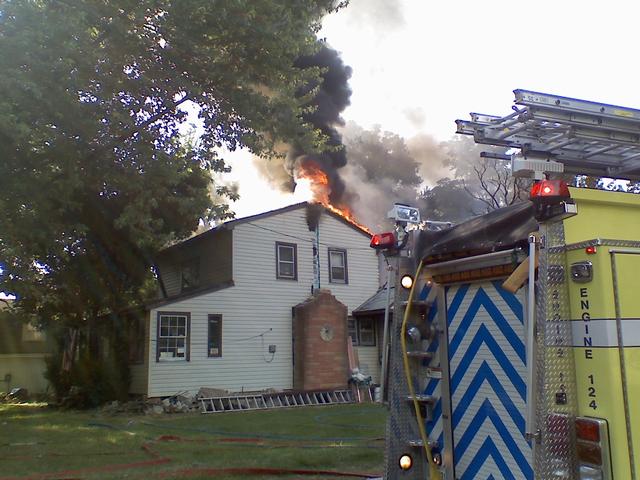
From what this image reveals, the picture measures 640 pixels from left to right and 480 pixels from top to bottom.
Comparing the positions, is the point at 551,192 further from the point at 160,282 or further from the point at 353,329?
the point at 160,282

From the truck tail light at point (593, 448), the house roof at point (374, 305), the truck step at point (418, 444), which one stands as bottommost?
the truck step at point (418, 444)

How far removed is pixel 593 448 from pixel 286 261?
17.8m

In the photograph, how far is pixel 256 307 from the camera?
1925 cm

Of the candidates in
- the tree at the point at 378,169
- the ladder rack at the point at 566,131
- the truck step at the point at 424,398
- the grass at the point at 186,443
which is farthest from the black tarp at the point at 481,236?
the tree at the point at 378,169

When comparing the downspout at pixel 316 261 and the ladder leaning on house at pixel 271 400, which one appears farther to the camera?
the downspout at pixel 316 261

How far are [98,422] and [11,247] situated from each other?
4.51 m

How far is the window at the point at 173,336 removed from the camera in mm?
17359

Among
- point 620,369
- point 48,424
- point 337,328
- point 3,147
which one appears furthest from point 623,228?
point 337,328

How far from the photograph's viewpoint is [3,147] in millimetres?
11617

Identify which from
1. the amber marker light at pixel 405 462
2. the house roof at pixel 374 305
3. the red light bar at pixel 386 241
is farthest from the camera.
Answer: the house roof at pixel 374 305

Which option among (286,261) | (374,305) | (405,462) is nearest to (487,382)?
(405,462)

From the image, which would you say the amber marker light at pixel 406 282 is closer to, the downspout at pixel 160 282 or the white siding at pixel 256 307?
the white siding at pixel 256 307

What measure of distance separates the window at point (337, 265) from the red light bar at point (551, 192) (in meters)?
18.1

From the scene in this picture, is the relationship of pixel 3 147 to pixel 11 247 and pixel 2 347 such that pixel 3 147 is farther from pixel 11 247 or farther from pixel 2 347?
pixel 2 347
